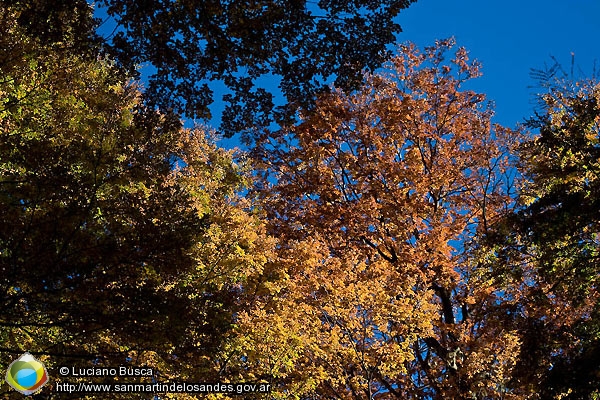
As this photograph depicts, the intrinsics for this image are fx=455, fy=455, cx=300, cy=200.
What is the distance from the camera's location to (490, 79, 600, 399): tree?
6547 mm

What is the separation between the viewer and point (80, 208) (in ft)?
19.4

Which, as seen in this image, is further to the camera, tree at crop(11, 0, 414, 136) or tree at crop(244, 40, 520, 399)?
tree at crop(244, 40, 520, 399)

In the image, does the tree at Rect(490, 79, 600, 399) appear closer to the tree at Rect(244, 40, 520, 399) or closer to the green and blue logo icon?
the tree at Rect(244, 40, 520, 399)

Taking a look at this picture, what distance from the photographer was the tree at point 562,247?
21.5 ft

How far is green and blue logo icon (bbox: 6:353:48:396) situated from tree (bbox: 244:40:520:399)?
15.4 ft

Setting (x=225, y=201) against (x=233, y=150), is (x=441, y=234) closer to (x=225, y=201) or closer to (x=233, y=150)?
(x=225, y=201)

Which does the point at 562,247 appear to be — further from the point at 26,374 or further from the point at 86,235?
the point at 26,374

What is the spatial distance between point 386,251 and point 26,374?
975 cm

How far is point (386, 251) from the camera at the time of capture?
13.7m

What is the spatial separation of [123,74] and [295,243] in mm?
7540

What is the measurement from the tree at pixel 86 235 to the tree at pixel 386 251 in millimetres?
3648

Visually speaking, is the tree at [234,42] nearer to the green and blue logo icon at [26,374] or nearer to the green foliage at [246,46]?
the green foliage at [246,46]

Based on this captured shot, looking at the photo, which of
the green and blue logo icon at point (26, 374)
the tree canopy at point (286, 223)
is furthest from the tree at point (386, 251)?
the green and blue logo icon at point (26, 374)

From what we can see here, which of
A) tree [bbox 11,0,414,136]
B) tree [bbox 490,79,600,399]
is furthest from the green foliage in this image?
tree [bbox 490,79,600,399]
